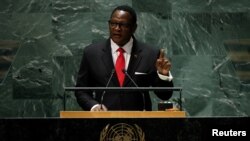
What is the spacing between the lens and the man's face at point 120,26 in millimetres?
5105

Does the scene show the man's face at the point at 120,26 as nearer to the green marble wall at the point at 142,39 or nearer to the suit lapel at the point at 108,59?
the suit lapel at the point at 108,59

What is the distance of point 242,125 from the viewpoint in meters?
3.50

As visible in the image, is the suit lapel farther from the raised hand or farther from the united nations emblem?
the united nations emblem

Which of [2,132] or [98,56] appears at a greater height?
[98,56]

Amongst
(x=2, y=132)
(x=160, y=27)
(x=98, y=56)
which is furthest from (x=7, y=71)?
(x=2, y=132)

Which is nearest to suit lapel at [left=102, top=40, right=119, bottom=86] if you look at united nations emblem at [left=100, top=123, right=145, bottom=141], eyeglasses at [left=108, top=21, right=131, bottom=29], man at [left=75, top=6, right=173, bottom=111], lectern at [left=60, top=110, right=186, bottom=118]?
man at [left=75, top=6, right=173, bottom=111]

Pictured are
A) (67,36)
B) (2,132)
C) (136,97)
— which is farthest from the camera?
(67,36)

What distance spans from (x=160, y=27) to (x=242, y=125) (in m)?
3.92

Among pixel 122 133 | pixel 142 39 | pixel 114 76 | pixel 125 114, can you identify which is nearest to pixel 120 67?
pixel 114 76

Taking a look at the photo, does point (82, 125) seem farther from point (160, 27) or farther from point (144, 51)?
point (160, 27)

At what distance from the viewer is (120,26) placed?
5.12 metres

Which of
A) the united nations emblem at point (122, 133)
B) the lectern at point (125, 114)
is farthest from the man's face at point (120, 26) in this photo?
the united nations emblem at point (122, 133)

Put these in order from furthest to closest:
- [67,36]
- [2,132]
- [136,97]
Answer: [67,36] → [136,97] → [2,132]

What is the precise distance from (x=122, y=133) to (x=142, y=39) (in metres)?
3.89
